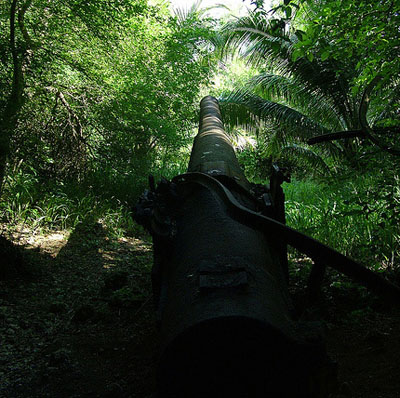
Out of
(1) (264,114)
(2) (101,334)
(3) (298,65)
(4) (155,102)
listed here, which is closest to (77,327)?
(2) (101,334)

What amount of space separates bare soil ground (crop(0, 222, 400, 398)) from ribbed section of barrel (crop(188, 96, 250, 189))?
1216mm

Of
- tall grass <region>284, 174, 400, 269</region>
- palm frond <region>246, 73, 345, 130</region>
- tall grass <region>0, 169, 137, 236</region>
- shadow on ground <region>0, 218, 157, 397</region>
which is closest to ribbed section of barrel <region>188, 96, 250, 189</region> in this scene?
tall grass <region>284, 174, 400, 269</region>

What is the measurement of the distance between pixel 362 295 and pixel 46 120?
597 centimetres

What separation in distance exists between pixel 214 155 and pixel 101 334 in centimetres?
181

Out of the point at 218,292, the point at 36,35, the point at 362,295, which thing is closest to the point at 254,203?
the point at 218,292

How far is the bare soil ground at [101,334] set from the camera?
2273 millimetres

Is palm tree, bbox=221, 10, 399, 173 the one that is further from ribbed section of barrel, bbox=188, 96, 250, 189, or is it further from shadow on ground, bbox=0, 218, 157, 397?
shadow on ground, bbox=0, 218, 157, 397

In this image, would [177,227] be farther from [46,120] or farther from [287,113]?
[287,113]

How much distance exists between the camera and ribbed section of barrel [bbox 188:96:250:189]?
278cm

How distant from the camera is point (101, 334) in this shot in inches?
122

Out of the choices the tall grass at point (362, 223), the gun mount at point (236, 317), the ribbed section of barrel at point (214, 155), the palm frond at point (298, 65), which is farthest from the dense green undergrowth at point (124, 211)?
the gun mount at point (236, 317)

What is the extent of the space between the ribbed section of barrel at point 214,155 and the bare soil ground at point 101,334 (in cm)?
122

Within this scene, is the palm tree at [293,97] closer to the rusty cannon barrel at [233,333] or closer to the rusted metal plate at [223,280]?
the rusty cannon barrel at [233,333]

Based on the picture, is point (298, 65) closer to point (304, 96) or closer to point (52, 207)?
point (304, 96)
